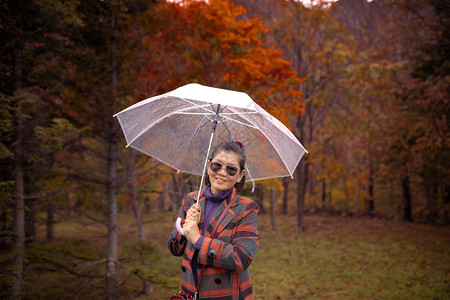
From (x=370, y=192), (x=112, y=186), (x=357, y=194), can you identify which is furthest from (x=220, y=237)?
(x=370, y=192)

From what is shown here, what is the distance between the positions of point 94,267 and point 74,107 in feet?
16.3

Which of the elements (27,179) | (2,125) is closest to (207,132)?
(2,125)

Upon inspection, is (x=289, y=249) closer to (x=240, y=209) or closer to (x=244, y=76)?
(x=244, y=76)

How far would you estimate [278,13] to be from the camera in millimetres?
13383

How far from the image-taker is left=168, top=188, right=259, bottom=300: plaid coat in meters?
1.82

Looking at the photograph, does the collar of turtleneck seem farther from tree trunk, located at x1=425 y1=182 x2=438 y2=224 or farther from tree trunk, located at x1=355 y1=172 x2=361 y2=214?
tree trunk, located at x1=355 y1=172 x2=361 y2=214

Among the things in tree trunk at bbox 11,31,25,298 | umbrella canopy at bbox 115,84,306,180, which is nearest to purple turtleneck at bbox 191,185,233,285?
umbrella canopy at bbox 115,84,306,180

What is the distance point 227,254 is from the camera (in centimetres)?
181

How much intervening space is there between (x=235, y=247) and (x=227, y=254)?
0.09m

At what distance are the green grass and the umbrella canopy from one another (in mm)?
2525

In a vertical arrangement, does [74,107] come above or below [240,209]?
above

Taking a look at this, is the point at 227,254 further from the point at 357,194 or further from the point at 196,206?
the point at 357,194

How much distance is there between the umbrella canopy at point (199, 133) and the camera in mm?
2273

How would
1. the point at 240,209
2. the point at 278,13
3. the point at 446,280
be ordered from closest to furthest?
the point at 240,209 < the point at 446,280 < the point at 278,13
